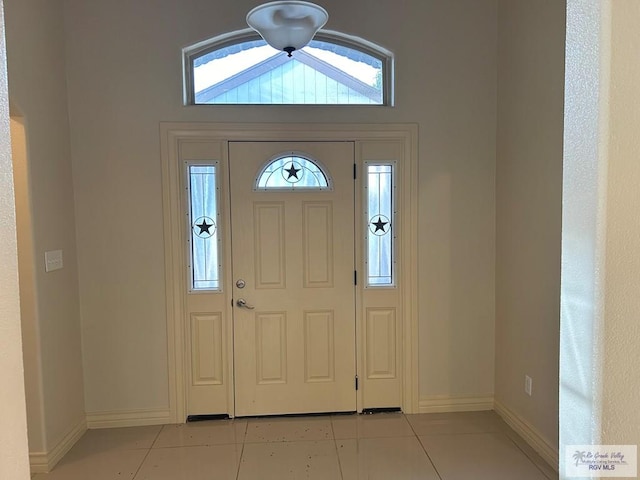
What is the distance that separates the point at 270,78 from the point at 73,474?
111 inches

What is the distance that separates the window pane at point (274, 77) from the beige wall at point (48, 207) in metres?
0.89

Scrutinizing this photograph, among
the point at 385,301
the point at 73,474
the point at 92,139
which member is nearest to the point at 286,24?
the point at 92,139

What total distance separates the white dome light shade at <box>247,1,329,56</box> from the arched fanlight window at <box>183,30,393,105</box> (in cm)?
94

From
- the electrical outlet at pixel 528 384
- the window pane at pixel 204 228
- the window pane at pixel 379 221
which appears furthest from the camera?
the window pane at pixel 379 221

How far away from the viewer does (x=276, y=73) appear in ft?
10.1

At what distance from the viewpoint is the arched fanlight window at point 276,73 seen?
10.0ft

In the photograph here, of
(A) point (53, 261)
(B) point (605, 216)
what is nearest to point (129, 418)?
(A) point (53, 261)

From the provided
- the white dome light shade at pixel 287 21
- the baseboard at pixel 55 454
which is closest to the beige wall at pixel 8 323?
the white dome light shade at pixel 287 21

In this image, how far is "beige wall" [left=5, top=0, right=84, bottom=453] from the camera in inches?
95.6

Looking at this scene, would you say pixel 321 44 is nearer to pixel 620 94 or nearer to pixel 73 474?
pixel 620 94

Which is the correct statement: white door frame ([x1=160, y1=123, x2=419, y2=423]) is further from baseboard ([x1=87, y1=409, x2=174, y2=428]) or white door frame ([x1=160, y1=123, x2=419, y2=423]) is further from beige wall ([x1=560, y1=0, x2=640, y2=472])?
beige wall ([x1=560, y1=0, x2=640, y2=472])
